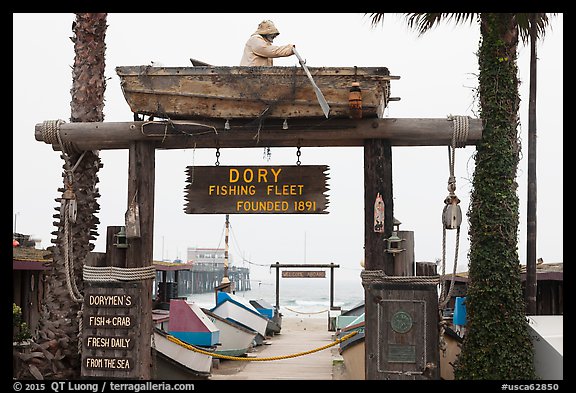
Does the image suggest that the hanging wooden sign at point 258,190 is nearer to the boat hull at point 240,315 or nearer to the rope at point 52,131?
the rope at point 52,131

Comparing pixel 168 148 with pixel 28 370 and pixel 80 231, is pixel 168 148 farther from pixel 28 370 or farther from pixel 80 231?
pixel 28 370

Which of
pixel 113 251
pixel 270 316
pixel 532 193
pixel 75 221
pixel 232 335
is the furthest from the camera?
pixel 270 316

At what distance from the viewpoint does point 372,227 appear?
7.81m

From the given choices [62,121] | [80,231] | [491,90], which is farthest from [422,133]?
[80,231]

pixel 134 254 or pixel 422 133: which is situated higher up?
pixel 422 133

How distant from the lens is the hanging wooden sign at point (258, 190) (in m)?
7.98

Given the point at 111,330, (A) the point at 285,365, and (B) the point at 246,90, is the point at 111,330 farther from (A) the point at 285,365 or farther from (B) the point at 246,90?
(A) the point at 285,365

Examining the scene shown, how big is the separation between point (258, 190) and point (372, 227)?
143 cm

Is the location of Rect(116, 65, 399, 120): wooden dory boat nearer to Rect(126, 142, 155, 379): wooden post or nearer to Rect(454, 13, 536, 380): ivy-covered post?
Rect(126, 142, 155, 379): wooden post

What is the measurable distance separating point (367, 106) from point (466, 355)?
319cm

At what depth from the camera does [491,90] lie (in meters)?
8.23

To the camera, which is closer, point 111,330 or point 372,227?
point 372,227

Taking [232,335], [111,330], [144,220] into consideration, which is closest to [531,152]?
[144,220]
